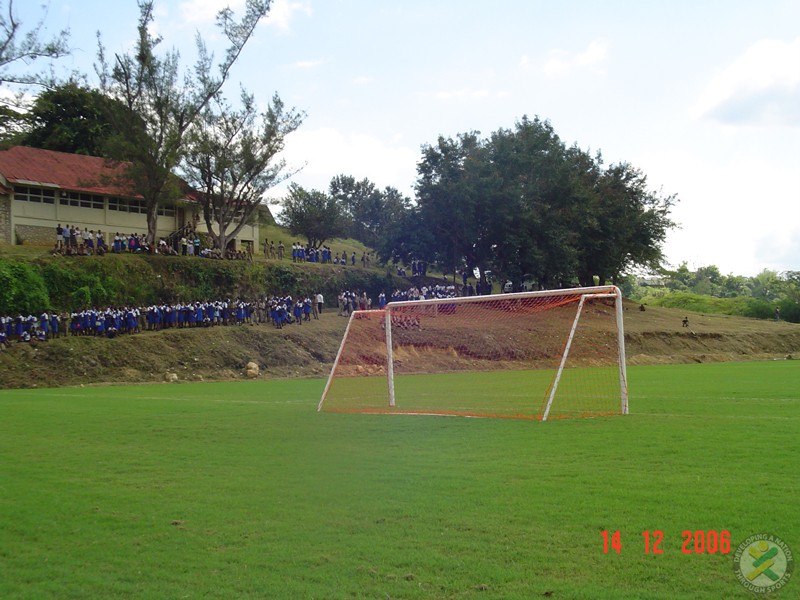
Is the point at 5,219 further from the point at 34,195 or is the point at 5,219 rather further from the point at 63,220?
the point at 63,220

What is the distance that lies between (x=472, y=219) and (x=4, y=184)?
32.0 meters

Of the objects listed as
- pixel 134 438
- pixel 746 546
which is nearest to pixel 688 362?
pixel 134 438

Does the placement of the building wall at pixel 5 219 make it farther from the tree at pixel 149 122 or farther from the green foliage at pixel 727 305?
the green foliage at pixel 727 305

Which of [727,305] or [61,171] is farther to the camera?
[727,305]

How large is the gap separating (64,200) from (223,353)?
18742mm

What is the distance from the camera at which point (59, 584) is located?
620cm

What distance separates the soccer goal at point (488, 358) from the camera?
703 inches

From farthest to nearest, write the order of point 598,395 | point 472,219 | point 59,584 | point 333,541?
point 472,219, point 598,395, point 333,541, point 59,584

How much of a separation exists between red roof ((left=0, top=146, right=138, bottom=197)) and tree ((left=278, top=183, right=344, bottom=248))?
2407cm

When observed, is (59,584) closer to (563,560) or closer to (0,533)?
(0,533)

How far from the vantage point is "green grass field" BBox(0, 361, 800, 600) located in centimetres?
600

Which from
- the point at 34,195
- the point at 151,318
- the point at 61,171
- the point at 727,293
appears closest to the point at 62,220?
the point at 34,195

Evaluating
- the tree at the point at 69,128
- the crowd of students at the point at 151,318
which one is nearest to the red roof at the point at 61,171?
the tree at the point at 69,128

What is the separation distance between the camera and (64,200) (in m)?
49.6
